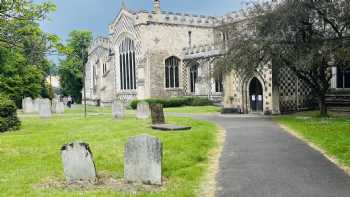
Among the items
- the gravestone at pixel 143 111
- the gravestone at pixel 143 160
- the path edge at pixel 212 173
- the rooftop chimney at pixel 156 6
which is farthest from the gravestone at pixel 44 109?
the gravestone at pixel 143 160

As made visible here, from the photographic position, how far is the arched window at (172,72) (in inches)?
1823

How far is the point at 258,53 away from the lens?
22.5m

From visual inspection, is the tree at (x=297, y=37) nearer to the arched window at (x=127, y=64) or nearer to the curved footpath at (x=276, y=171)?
the curved footpath at (x=276, y=171)

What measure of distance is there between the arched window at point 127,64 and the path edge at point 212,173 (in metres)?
32.4

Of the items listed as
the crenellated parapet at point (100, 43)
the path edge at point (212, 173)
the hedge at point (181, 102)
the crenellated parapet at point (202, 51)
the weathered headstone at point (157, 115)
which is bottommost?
the path edge at point (212, 173)

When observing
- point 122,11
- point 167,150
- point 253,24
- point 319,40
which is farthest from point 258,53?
point 122,11

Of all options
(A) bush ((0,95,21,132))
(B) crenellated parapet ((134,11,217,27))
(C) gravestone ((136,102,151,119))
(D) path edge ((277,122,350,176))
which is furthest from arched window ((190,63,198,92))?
(A) bush ((0,95,21,132))

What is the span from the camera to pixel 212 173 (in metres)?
10.5

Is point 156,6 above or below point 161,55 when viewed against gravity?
above

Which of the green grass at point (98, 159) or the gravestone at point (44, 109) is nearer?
the green grass at point (98, 159)

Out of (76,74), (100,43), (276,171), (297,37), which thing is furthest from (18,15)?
(76,74)

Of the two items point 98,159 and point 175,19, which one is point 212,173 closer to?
point 98,159

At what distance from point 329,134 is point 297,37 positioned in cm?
736

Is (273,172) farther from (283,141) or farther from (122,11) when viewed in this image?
(122,11)
